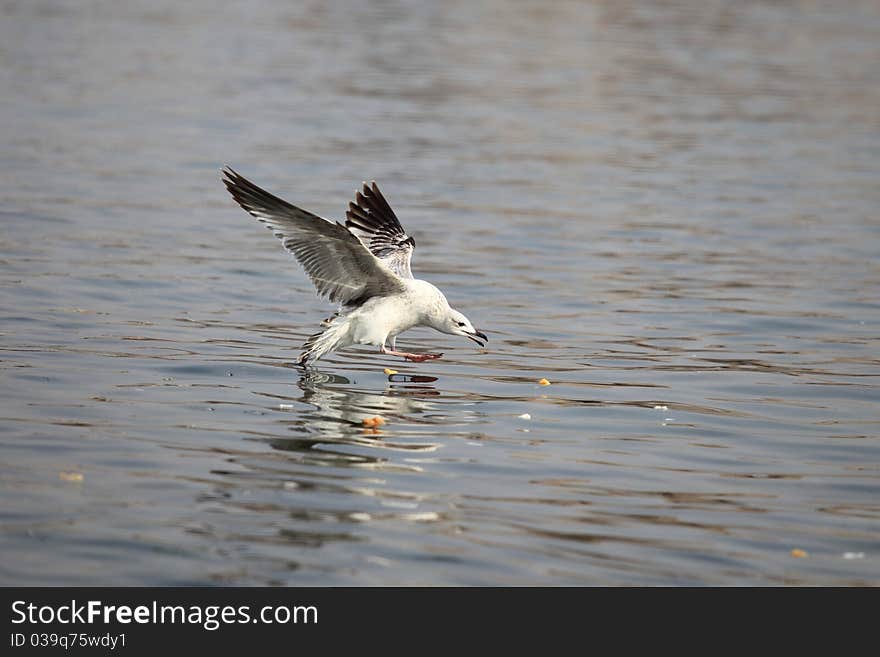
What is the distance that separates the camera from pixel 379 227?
11.2 metres

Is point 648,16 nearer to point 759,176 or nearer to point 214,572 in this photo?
point 759,176

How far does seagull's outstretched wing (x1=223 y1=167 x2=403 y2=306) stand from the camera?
9.56 metres

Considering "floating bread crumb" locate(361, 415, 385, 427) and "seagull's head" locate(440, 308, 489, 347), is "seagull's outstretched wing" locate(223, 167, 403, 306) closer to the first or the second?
"seagull's head" locate(440, 308, 489, 347)

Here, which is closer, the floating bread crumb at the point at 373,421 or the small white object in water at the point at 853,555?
the small white object in water at the point at 853,555

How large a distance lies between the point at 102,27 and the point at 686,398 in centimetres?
2537

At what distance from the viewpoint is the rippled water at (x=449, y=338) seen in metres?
6.90

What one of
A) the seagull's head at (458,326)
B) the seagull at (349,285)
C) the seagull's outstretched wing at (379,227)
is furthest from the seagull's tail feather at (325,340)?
the seagull's outstretched wing at (379,227)

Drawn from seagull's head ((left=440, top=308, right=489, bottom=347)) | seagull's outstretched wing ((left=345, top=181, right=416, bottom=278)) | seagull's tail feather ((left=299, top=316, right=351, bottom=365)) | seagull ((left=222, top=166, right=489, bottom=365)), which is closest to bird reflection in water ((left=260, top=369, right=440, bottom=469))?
seagull's tail feather ((left=299, top=316, right=351, bottom=365))

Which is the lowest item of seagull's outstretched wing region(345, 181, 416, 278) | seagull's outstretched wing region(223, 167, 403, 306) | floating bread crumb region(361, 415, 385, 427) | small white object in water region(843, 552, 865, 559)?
small white object in water region(843, 552, 865, 559)

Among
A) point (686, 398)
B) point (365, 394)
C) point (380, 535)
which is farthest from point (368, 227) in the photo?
point (380, 535)

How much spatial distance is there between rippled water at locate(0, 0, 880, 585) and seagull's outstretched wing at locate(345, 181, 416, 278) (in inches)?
33.8

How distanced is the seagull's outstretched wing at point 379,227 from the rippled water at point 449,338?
860 mm

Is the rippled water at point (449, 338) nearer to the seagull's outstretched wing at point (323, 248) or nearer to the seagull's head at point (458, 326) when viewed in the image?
the seagull's head at point (458, 326)

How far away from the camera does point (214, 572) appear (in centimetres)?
626
